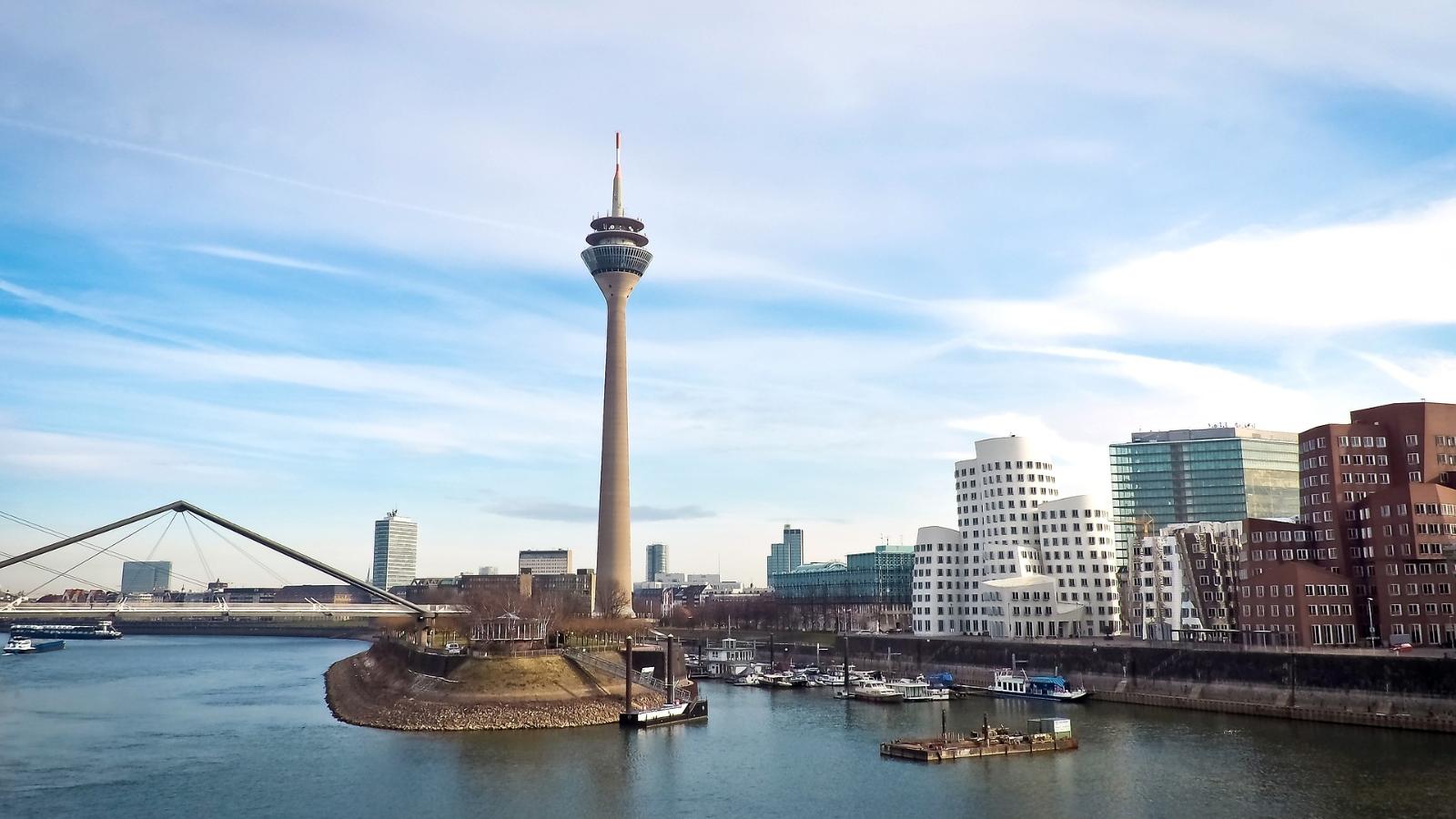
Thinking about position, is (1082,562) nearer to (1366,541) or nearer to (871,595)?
(1366,541)

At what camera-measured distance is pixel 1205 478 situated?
16812 cm

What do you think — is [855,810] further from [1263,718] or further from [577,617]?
[577,617]

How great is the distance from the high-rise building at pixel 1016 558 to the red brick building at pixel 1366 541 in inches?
999

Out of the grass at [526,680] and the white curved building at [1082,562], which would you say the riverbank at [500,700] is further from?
the white curved building at [1082,562]

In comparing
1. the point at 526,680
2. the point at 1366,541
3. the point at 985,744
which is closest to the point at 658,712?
the point at 526,680

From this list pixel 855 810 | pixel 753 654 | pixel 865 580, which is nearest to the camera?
pixel 855 810

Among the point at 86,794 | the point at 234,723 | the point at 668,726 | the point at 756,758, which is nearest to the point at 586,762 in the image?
the point at 756,758

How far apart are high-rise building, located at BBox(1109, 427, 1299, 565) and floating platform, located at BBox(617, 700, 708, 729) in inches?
4363

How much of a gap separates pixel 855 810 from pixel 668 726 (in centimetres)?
2408

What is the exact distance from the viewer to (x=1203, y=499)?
16738cm

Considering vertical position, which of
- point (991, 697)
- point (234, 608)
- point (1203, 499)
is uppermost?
point (1203, 499)

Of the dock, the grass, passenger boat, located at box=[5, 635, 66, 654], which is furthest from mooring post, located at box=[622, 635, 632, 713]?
passenger boat, located at box=[5, 635, 66, 654]

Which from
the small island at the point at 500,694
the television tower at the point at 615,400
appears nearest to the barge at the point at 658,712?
the small island at the point at 500,694

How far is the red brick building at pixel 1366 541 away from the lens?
70250 millimetres
